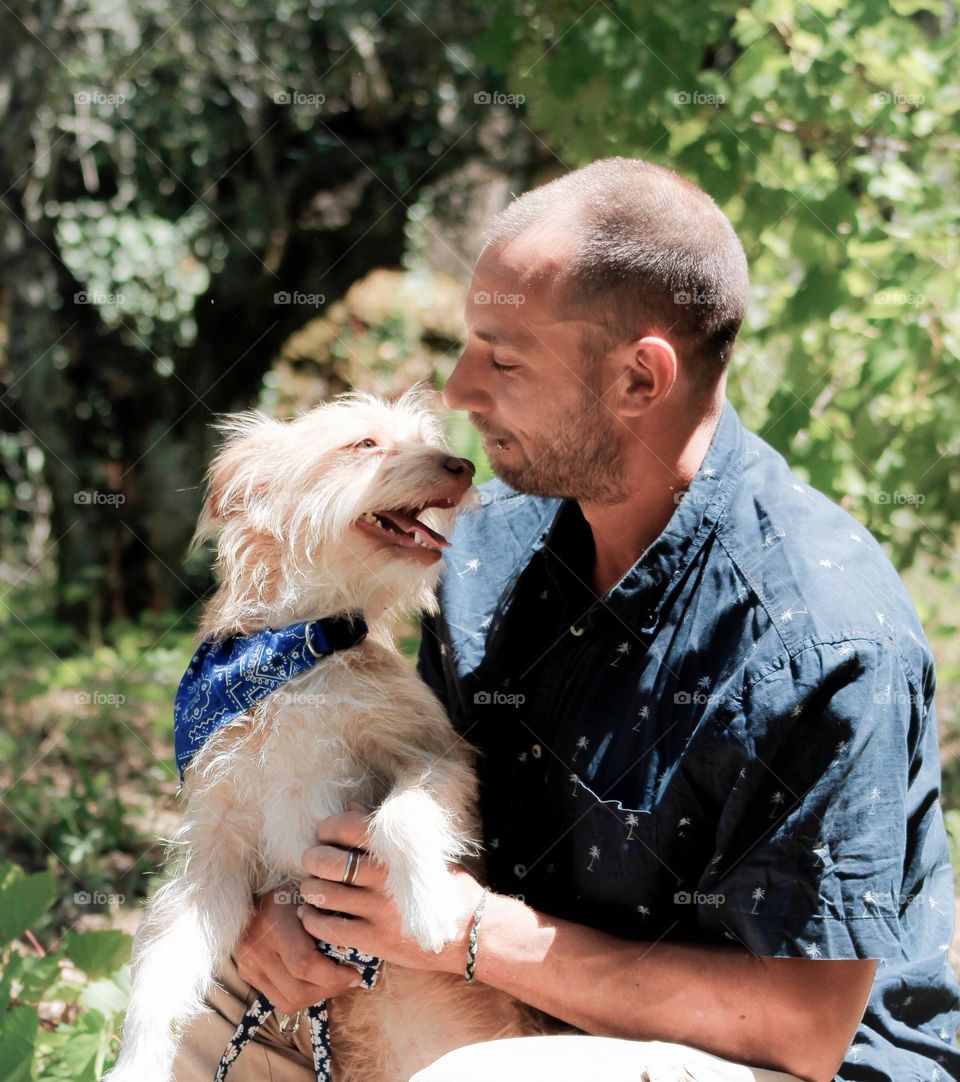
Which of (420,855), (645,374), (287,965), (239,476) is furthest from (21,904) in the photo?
(645,374)

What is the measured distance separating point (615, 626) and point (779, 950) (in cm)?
75

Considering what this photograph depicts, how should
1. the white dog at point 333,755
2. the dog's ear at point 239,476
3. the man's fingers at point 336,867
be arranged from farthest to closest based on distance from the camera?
1. the dog's ear at point 239,476
2. the white dog at point 333,755
3. the man's fingers at point 336,867

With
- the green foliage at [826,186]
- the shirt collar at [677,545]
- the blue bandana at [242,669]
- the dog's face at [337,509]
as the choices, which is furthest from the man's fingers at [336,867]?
the green foliage at [826,186]

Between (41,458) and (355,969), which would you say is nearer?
(355,969)

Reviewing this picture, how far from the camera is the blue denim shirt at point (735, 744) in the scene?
2.12 m

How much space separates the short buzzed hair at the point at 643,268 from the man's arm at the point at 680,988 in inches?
48.0

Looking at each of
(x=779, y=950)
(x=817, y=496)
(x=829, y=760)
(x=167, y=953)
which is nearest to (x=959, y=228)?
(x=817, y=496)

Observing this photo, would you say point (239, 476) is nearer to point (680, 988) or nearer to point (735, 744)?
point (735, 744)

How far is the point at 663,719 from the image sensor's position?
2.38m

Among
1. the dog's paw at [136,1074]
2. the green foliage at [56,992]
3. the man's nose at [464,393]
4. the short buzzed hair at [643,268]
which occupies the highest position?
the short buzzed hair at [643,268]

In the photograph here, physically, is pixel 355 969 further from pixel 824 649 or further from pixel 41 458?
pixel 41 458

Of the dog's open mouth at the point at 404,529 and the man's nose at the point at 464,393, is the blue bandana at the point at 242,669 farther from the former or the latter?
the man's nose at the point at 464,393

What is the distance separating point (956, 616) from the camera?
724 cm

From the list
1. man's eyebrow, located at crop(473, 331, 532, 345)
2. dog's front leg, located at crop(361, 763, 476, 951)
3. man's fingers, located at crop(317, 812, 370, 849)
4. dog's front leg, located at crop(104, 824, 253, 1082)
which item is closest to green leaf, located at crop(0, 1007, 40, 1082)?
dog's front leg, located at crop(104, 824, 253, 1082)
